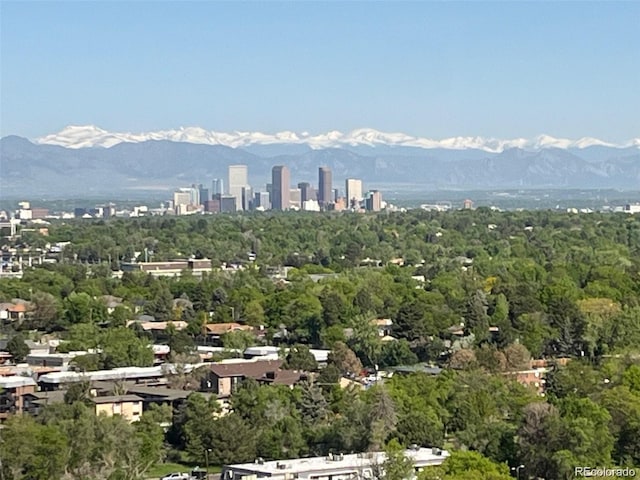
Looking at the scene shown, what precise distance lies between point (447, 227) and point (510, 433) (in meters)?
39.5

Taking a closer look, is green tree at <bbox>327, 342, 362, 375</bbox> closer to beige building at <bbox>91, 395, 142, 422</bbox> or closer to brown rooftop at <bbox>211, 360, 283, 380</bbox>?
brown rooftop at <bbox>211, 360, 283, 380</bbox>

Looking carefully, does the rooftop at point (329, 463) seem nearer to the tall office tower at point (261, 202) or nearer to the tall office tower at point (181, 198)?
the tall office tower at point (181, 198)

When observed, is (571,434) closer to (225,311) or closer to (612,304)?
(612,304)

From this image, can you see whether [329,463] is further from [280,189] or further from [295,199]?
[295,199]

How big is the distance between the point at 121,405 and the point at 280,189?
8118 cm

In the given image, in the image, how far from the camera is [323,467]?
1377 cm

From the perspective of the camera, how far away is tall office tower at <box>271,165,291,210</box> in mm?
98125

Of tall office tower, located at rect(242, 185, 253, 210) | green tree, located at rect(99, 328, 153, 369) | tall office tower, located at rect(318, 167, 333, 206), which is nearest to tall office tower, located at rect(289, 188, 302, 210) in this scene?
tall office tower, located at rect(318, 167, 333, 206)

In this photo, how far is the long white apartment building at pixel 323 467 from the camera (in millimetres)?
13617

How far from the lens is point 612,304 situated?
25.7 metres

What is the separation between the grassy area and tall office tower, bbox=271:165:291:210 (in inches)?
3242

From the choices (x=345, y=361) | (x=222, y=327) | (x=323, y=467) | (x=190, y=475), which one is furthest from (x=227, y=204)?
(x=323, y=467)

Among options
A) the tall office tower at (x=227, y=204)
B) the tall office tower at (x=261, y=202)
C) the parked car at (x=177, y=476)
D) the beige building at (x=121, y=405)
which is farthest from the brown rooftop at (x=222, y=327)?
the tall office tower at (x=261, y=202)

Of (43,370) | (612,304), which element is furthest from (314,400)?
(612,304)
